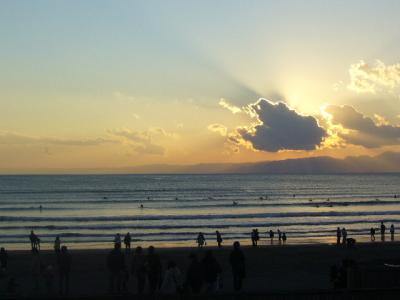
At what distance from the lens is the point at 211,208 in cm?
7062

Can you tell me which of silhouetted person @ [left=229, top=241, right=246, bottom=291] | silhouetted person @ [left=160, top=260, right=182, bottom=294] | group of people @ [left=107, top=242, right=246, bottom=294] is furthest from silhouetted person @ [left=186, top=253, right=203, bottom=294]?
silhouetted person @ [left=229, top=241, right=246, bottom=291]

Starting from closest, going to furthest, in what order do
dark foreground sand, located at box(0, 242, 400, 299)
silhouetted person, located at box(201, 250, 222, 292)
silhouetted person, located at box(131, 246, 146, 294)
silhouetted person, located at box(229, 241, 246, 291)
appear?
dark foreground sand, located at box(0, 242, 400, 299) → silhouetted person, located at box(201, 250, 222, 292) → silhouetted person, located at box(131, 246, 146, 294) → silhouetted person, located at box(229, 241, 246, 291)

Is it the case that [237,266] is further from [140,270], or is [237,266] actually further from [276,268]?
[276,268]

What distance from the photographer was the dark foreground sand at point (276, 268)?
42.2 feet

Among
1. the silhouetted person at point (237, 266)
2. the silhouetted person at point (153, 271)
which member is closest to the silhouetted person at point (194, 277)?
the silhouetted person at point (153, 271)

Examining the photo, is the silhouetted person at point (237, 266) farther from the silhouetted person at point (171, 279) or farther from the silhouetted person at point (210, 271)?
the silhouetted person at point (171, 279)

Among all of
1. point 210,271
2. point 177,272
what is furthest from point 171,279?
point 210,271

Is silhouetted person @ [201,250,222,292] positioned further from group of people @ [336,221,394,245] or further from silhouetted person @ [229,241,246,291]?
group of people @ [336,221,394,245]

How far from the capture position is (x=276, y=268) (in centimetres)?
2275

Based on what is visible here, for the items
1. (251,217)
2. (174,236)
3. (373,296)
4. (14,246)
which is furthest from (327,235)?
(373,296)

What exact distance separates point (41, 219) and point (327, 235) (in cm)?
2885

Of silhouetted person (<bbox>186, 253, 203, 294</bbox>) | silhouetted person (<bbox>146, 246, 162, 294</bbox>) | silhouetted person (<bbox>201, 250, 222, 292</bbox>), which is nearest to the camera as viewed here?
silhouetted person (<bbox>186, 253, 203, 294</bbox>)

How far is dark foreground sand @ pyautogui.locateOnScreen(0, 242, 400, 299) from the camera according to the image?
1286cm

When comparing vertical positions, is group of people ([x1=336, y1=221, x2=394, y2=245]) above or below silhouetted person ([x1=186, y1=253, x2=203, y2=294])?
below
